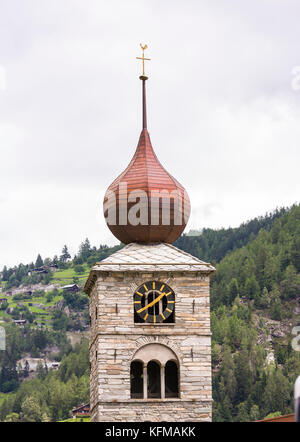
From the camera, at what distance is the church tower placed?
146 ft

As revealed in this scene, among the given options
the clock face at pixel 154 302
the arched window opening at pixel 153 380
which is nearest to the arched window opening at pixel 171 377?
the arched window opening at pixel 153 380

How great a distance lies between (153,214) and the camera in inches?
1842

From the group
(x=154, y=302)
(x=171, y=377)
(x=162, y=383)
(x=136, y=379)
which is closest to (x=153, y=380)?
(x=136, y=379)

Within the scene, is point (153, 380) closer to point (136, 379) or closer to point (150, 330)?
point (136, 379)

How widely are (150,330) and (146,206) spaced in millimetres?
5176

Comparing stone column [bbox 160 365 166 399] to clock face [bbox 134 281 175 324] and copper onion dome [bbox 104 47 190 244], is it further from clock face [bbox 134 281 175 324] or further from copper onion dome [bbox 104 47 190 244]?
copper onion dome [bbox 104 47 190 244]

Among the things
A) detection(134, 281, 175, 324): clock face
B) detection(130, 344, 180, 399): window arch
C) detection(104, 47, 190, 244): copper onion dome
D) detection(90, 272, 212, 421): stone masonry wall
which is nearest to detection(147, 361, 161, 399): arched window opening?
detection(130, 344, 180, 399): window arch

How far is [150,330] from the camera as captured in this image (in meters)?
45.1

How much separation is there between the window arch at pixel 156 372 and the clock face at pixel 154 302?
1.14 metres

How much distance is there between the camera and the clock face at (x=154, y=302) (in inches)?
1780

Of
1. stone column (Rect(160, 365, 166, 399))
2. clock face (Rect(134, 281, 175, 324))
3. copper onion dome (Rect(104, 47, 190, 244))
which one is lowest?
stone column (Rect(160, 365, 166, 399))

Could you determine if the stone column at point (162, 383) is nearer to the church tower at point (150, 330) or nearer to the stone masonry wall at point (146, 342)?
the church tower at point (150, 330)

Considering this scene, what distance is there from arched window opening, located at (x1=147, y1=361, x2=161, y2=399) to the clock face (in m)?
1.91
